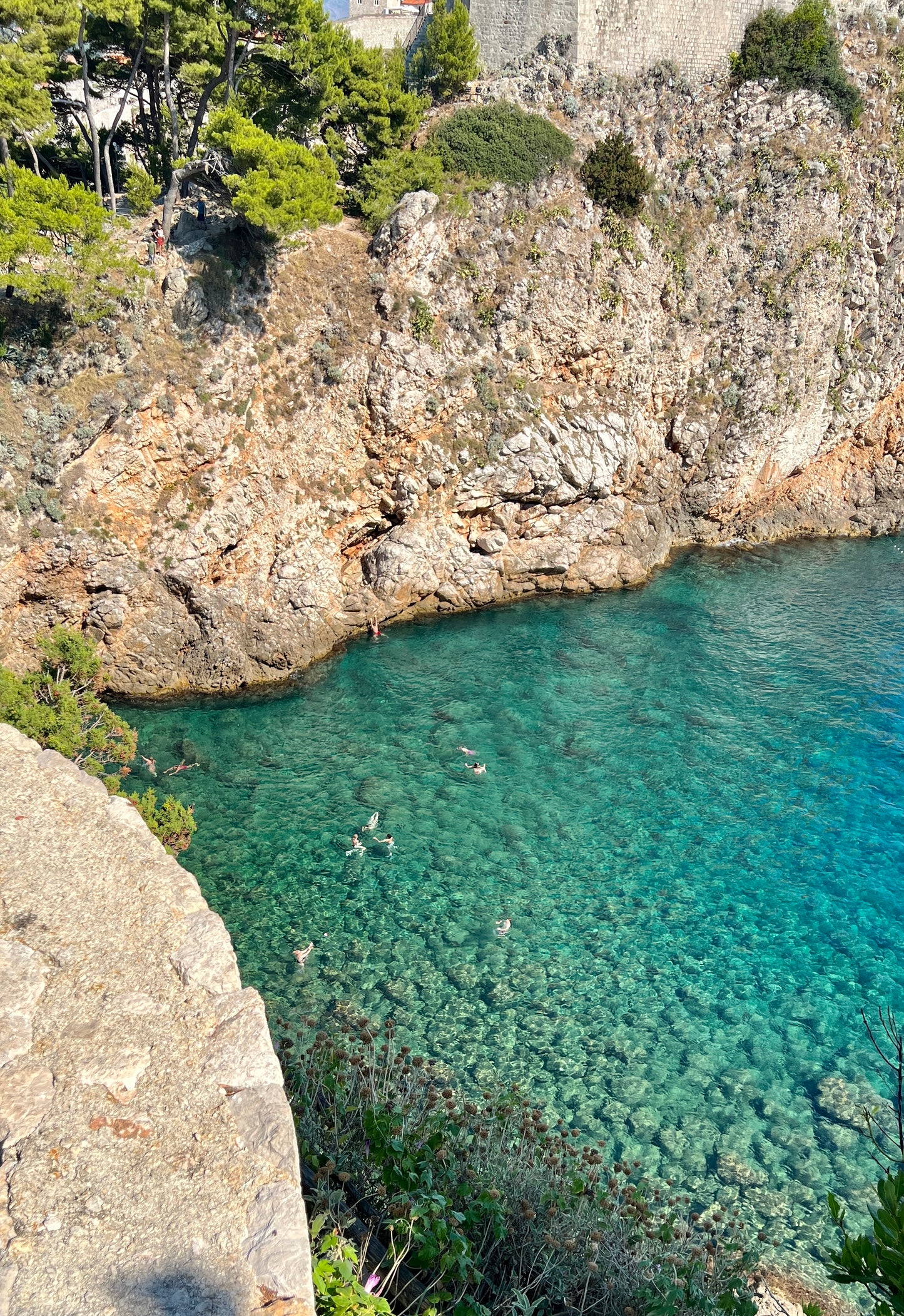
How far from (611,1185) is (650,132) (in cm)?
3524

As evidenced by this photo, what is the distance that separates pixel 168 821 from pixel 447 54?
30038 mm

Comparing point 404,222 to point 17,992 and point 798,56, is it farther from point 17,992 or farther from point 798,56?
point 17,992

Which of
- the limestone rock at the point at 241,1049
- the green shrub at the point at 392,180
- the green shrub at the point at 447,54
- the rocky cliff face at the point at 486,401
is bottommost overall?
the limestone rock at the point at 241,1049

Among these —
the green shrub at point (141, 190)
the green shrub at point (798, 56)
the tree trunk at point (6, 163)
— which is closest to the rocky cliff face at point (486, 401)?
the green shrub at point (798, 56)

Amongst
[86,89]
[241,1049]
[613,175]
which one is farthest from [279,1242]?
[613,175]

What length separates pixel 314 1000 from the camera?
14.0 m

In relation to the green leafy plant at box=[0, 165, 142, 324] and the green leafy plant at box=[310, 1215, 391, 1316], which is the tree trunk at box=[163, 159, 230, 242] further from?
the green leafy plant at box=[310, 1215, 391, 1316]

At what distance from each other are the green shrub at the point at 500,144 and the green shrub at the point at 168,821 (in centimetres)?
2494

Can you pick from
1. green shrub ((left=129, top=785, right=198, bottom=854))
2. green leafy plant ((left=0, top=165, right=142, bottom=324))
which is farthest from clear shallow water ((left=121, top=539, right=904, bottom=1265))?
green leafy plant ((left=0, top=165, right=142, bottom=324))

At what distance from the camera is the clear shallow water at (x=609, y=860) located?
1290cm

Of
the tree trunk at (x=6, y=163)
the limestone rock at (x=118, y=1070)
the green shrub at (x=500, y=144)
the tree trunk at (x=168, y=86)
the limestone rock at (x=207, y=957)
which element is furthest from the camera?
the green shrub at (x=500, y=144)

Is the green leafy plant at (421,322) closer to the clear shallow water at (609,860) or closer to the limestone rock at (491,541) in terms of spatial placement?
the limestone rock at (491,541)

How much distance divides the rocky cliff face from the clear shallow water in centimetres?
271

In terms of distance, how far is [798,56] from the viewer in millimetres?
32438
